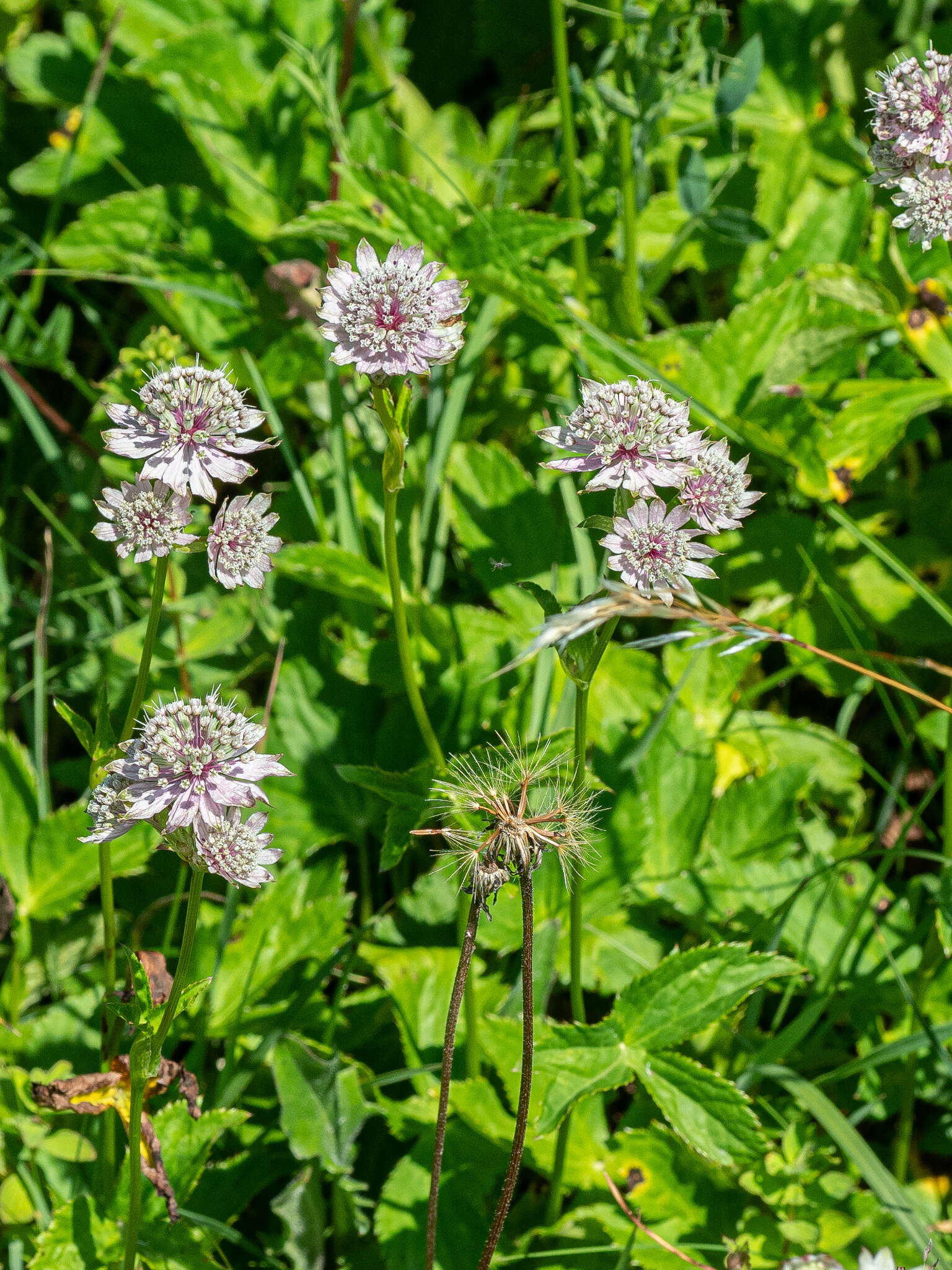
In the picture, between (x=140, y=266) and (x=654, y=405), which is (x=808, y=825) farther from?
(x=140, y=266)

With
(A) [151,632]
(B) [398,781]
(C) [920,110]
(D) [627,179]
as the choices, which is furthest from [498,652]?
(C) [920,110]

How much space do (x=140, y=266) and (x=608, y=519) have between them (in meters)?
1.89

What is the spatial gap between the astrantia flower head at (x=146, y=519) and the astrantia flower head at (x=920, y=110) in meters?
1.20

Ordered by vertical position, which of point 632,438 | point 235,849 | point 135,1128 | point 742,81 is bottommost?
point 135,1128

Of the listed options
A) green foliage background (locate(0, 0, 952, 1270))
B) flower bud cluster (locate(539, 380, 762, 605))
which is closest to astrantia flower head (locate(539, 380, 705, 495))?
flower bud cluster (locate(539, 380, 762, 605))

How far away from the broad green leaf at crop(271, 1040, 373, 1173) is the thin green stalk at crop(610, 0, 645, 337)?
6.25 ft

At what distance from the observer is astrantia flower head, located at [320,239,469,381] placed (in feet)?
4.99

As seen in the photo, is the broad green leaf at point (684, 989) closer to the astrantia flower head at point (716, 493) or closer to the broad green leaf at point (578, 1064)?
the broad green leaf at point (578, 1064)

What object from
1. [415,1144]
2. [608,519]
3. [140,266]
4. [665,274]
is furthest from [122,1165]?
[665,274]

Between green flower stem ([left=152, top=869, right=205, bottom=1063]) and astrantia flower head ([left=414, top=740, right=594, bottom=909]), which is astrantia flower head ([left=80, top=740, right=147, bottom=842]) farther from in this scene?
astrantia flower head ([left=414, top=740, right=594, bottom=909])

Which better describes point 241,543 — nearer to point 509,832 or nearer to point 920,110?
point 509,832

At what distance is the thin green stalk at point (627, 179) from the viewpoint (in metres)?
2.74

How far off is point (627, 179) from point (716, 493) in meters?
1.54

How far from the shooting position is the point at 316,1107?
207cm
